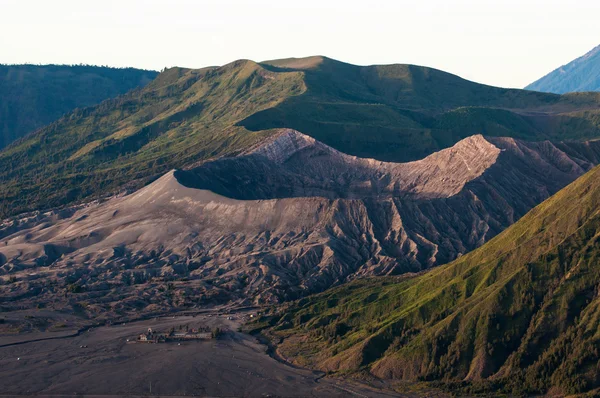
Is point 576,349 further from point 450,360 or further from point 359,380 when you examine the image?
point 359,380

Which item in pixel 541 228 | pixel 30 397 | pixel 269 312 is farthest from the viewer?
pixel 269 312

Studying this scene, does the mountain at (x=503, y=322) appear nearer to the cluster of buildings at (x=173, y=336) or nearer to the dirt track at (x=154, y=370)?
the dirt track at (x=154, y=370)

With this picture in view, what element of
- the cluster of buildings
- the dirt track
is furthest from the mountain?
the cluster of buildings

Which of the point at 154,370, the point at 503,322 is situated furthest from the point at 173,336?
the point at 503,322

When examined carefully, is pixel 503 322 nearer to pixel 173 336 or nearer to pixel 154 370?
pixel 154 370

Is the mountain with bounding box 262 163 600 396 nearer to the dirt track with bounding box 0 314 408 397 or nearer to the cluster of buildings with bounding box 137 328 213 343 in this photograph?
the dirt track with bounding box 0 314 408 397

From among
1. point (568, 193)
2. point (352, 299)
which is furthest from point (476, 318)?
point (352, 299)
